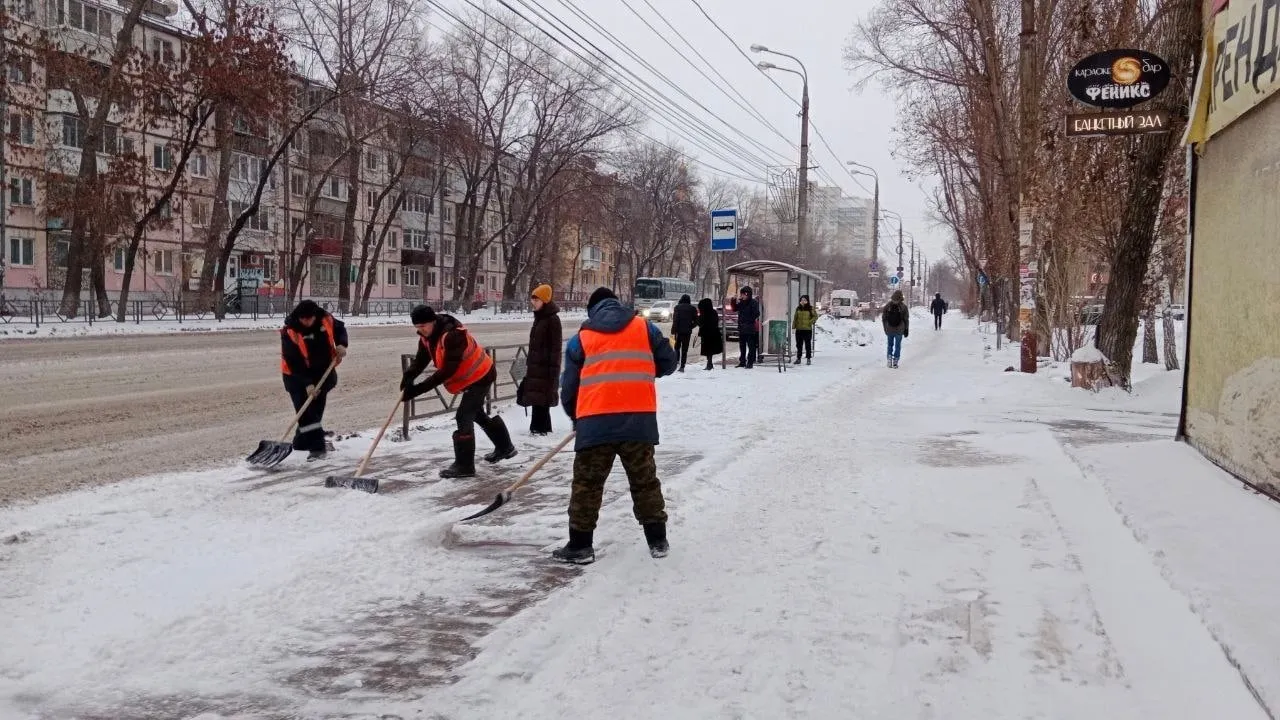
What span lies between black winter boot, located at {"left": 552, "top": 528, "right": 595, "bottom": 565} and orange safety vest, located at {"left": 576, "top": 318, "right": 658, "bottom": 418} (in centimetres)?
65

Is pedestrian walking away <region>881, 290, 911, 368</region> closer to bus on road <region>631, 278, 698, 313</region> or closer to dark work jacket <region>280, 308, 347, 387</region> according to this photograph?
dark work jacket <region>280, 308, 347, 387</region>

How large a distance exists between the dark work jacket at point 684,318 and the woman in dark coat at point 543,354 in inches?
354

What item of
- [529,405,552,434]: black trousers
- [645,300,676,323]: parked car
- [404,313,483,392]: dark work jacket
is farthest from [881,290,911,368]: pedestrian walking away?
[645,300,676,323]: parked car

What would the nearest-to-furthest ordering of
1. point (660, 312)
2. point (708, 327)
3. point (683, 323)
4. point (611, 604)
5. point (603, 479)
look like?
point (611, 604)
point (603, 479)
point (683, 323)
point (708, 327)
point (660, 312)

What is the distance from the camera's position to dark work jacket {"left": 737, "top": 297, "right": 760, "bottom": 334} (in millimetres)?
18547

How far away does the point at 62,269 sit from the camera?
139 ft

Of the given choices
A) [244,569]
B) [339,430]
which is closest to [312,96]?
[339,430]

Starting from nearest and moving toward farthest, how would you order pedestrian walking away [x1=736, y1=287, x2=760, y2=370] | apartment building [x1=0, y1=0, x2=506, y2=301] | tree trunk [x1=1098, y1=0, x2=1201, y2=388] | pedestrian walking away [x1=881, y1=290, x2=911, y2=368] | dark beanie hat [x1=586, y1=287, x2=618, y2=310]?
dark beanie hat [x1=586, y1=287, x2=618, y2=310]
tree trunk [x1=1098, y1=0, x2=1201, y2=388]
pedestrian walking away [x1=736, y1=287, x2=760, y2=370]
pedestrian walking away [x1=881, y1=290, x2=911, y2=368]
apartment building [x1=0, y1=0, x2=506, y2=301]

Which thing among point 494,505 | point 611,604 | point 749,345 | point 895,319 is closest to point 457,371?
point 494,505

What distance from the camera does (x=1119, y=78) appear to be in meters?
9.77

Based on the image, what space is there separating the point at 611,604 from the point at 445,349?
143 inches

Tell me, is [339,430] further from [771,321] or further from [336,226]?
[336,226]

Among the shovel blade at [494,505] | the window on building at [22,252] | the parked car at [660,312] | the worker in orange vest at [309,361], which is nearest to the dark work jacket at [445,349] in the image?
the worker in orange vest at [309,361]

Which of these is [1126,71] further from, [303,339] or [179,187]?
[179,187]
